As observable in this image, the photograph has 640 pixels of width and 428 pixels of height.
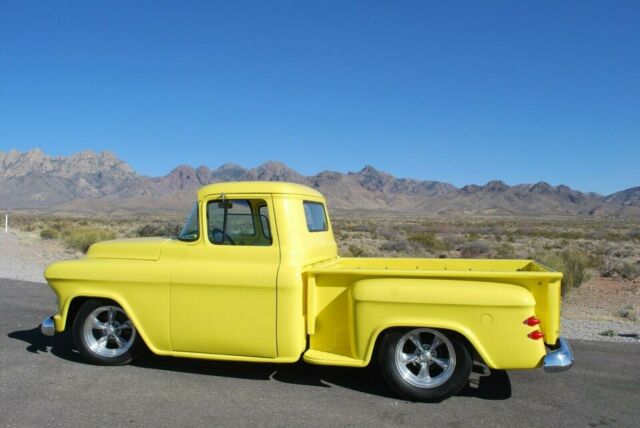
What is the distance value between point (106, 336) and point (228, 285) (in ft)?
5.59

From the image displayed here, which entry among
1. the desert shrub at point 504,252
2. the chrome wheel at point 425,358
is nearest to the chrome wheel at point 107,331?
the chrome wheel at point 425,358

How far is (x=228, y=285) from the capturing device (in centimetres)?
619

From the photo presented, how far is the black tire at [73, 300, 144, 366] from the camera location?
6.72 m

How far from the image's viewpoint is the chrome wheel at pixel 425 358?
227 inches

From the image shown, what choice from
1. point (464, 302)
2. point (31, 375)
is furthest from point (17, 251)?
point (464, 302)

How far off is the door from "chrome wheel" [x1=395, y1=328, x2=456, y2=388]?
1.27 meters

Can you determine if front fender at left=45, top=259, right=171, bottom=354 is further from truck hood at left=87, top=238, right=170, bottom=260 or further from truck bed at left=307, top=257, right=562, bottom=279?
truck bed at left=307, top=257, right=562, bottom=279

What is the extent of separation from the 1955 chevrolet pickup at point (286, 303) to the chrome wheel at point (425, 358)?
1cm

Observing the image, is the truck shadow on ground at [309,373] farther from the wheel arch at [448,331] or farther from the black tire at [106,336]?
the wheel arch at [448,331]

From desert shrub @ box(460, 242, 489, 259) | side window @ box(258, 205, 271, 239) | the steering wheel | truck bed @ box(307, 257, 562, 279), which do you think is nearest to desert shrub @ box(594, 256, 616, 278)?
desert shrub @ box(460, 242, 489, 259)

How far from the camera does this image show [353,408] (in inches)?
220

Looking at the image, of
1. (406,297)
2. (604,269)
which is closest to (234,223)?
(406,297)

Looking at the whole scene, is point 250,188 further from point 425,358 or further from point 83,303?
point 425,358

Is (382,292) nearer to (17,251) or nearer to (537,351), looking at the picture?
(537,351)
